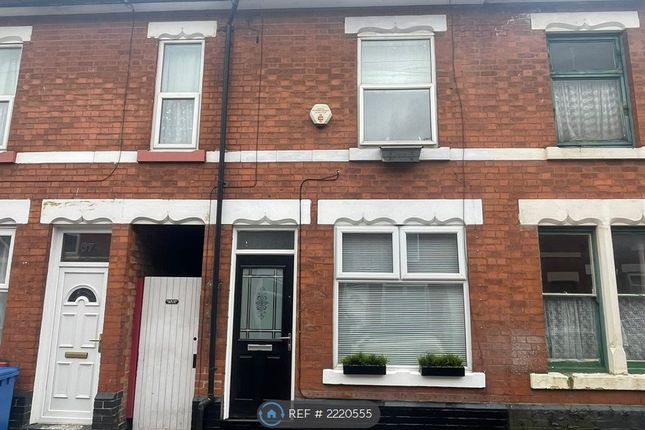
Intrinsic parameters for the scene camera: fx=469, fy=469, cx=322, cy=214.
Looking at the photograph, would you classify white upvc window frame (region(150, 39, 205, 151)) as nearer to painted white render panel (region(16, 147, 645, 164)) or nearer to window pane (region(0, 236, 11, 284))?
painted white render panel (region(16, 147, 645, 164))

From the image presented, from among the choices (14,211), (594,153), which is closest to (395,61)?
Answer: (594,153)

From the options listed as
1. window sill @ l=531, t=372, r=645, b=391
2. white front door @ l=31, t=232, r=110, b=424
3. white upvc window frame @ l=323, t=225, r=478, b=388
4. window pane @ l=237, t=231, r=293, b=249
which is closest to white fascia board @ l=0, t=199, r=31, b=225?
white front door @ l=31, t=232, r=110, b=424

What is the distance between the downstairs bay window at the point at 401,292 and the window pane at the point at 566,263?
106 centimetres

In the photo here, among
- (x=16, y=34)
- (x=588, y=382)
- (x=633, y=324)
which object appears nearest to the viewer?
(x=588, y=382)

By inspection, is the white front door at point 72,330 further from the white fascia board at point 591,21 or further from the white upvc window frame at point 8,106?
the white fascia board at point 591,21

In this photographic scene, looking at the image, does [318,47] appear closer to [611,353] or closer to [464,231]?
[464,231]

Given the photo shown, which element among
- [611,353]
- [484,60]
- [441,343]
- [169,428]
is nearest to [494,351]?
[441,343]

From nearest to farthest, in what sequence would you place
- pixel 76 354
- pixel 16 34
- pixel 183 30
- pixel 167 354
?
pixel 76 354 < pixel 167 354 < pixel 183 30 < pixel 16 34

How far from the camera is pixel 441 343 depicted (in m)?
5.80

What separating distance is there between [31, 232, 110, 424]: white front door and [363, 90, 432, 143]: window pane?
3941mm

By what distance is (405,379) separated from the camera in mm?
5645

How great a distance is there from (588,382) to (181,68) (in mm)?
6618

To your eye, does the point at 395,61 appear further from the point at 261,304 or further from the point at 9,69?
the point at 9,69

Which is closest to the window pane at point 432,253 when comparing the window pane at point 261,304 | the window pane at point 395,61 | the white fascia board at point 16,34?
the window pane at point 261,304
